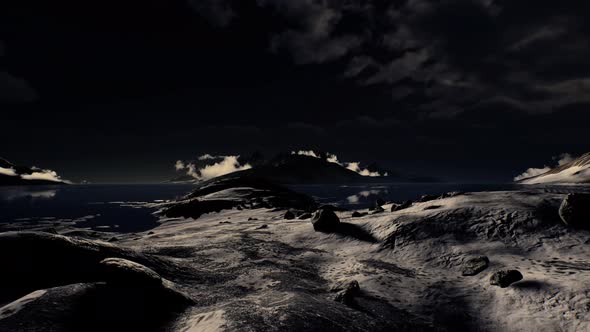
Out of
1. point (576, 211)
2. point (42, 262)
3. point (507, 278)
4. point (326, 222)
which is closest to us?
point (42, 262)

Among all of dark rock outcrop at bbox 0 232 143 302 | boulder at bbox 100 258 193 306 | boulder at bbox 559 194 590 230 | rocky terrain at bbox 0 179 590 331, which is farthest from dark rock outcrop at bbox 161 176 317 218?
boulder at bbox 100 258 193 306

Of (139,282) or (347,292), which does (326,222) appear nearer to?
(347,292)

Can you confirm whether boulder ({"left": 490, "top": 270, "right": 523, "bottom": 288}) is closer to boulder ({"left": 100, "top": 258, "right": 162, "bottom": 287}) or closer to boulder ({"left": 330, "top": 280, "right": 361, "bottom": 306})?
boulder ({"left": 330, "top": 280, "right": 361, "bottom": 306})

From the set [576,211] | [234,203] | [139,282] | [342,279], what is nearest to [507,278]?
[342,279]

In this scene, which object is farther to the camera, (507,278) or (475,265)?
(475,265)

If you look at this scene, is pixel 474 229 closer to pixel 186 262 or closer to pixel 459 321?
pixel 459 321

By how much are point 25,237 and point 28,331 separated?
19.8ft

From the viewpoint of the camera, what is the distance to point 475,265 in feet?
49.6

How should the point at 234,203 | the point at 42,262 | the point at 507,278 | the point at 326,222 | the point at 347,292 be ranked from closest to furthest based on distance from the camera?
the point at 42,262 < the point at 347,292 < the point at 507,278 < the point at 326,222 < the point at 234,203

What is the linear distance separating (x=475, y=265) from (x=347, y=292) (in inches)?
292

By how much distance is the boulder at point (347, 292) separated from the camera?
11883 mm

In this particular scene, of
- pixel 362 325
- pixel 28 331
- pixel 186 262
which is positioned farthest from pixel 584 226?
pixel 28 331

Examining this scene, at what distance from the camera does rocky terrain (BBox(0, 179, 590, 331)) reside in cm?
962

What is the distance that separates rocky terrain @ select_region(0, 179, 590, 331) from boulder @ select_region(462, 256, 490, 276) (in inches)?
2.1
